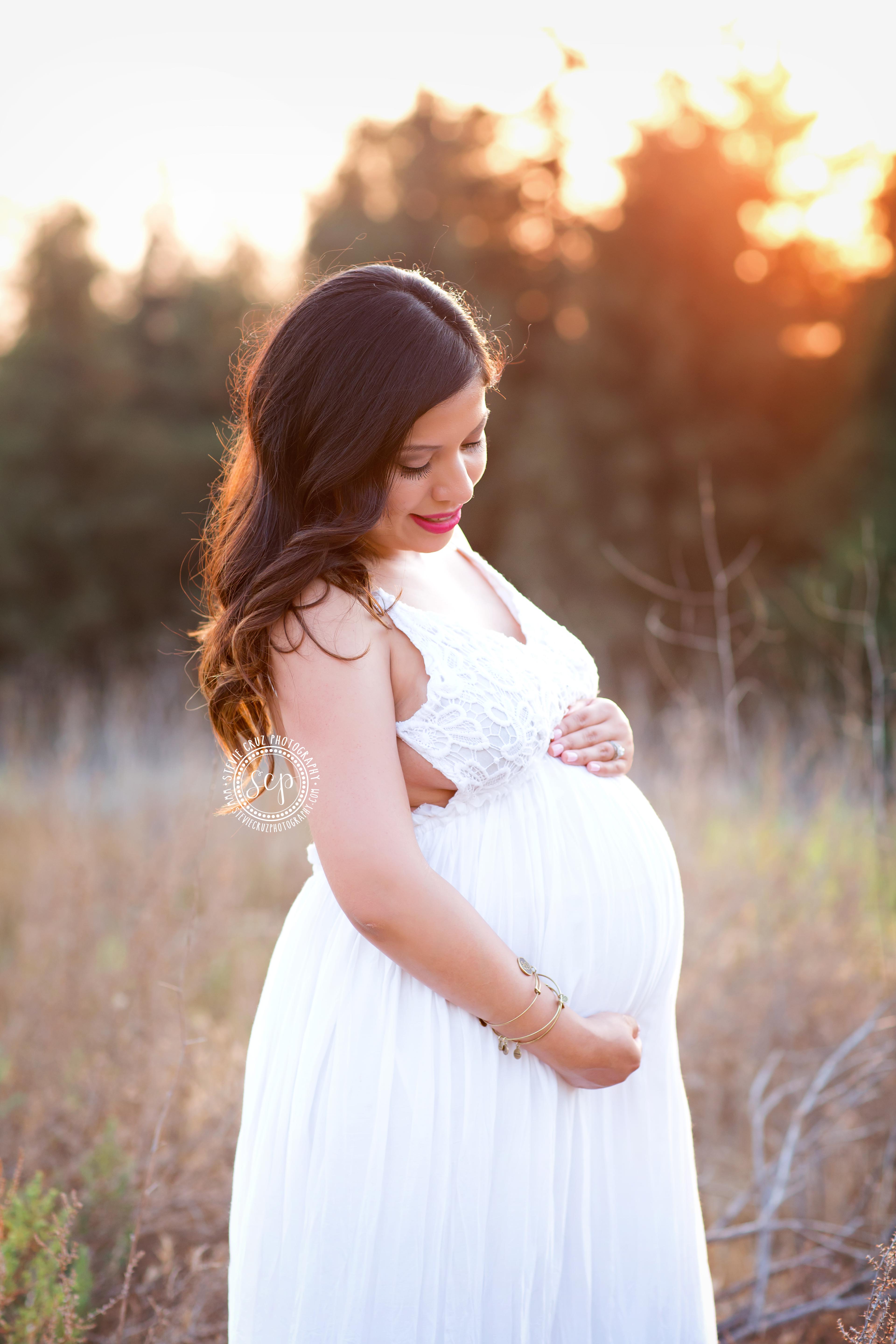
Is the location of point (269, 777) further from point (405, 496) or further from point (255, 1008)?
point (255, 1008)

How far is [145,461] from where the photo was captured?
1453 centimetres

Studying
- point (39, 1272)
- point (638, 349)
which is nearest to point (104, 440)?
point (638, 349)

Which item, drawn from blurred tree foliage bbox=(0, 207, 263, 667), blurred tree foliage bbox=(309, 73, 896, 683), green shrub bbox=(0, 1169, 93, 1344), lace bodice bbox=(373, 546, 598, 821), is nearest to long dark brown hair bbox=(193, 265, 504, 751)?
lace bodice bbox=(373, 546, 598, 821)

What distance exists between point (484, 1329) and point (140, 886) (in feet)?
7.22

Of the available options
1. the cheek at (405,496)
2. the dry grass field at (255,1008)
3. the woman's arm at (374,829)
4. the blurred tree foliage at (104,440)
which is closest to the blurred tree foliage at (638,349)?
the blurred tree foliage at (104,440)

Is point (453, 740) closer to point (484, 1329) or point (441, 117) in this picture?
point (484, 1329)

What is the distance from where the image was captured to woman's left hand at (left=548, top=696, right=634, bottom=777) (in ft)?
5.45

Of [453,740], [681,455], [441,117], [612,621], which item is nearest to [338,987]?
[453,740]

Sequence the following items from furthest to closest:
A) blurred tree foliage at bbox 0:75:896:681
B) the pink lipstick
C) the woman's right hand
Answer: blurred tree foliage at bbox 0:75:896:681 < the pink lipstick < the woman's right hand

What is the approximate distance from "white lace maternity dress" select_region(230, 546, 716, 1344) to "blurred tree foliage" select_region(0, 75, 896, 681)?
8.79m

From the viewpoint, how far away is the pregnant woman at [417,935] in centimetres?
137

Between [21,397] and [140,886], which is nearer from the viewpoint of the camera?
[140,886]

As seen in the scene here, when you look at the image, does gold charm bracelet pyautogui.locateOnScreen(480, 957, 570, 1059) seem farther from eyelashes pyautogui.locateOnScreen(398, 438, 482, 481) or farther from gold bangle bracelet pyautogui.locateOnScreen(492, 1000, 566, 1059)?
eyelashes pyautogui.locateOnScreen(398, 438, 482, 481)

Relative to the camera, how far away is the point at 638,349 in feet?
41.7
